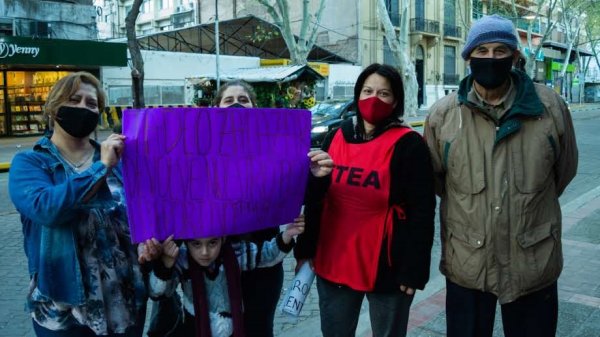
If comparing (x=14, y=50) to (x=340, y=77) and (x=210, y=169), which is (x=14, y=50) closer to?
(x=340, y=77)

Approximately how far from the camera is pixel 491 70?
8.13ft

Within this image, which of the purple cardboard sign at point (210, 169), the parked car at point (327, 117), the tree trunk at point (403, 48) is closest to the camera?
the purple cardboard sign at point (210, 169)

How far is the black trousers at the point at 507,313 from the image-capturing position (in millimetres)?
2613

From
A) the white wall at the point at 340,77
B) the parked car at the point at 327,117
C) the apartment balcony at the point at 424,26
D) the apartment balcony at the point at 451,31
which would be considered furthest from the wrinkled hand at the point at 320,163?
the apartment balcony at the point at 451,31

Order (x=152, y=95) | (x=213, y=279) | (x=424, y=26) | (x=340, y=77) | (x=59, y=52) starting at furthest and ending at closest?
(x=424, y=26), (x=340, y=77), (x=152, y=95), (x=59, y=52), (x=213, y=279)

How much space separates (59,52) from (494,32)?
792 inches

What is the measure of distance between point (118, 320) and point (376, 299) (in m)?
1.14

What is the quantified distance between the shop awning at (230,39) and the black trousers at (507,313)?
94.5ft

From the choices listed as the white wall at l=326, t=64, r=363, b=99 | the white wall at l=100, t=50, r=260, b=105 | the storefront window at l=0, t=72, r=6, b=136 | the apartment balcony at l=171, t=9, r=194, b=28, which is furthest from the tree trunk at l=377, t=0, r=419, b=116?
the apartment balcony at l=171, t=9, r=194, b=28

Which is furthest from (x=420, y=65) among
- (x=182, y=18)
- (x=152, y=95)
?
(x=152, y=95)

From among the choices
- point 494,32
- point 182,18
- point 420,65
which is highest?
point 182,18

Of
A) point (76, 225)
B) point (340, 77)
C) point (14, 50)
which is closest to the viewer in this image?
point (76, 225)

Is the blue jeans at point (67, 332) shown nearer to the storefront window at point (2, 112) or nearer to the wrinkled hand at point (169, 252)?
the wrinkled hand at point (169, 252)

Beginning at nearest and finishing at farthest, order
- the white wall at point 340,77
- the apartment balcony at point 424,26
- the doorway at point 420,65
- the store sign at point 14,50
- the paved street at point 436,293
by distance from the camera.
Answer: the paved street at point 436,293, the store sign at point 14,50, the white wall at point 340,77, the apartment balcony at point 424,26, the doorway at point 420,65
